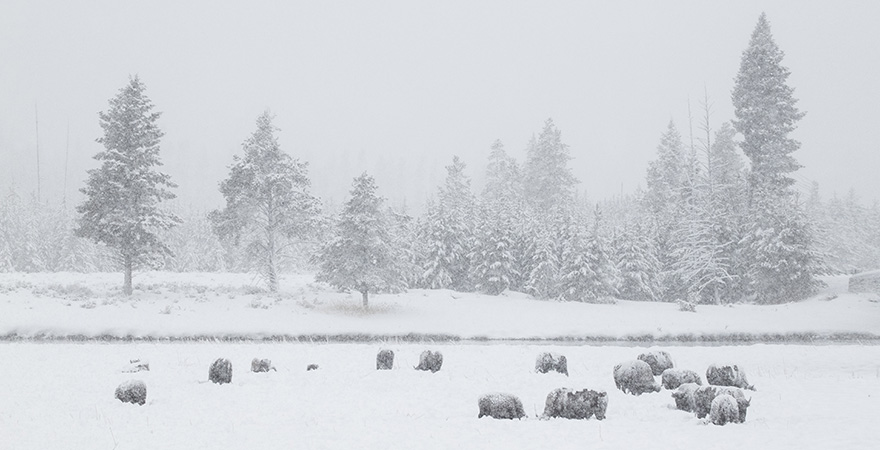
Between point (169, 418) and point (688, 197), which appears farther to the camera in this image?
point (688, 197)

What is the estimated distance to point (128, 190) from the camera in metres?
31.4

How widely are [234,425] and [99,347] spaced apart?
43.0ft

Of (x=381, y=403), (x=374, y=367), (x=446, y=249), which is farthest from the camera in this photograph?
(x=446, y=249)

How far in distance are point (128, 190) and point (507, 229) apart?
892 inches

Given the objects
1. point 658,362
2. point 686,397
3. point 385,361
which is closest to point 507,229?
point 658,362

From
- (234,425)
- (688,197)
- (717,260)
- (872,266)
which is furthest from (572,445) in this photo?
(872,266)

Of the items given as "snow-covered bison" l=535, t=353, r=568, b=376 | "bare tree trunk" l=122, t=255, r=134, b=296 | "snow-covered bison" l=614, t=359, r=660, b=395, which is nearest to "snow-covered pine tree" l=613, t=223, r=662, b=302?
"snow-covered bison" l=535, t=353, r=568, b=376

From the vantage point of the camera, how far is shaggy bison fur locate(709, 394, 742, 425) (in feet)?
34.4

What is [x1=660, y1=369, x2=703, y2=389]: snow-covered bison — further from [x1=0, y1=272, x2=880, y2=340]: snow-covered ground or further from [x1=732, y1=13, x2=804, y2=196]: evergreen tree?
[x1=732, y1=13, x2=804, y2=196]: evergreen tree

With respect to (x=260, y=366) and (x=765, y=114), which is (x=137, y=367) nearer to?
(x=260, y=366)

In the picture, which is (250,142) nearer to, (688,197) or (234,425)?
(234,425)

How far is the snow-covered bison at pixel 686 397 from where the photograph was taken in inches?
468

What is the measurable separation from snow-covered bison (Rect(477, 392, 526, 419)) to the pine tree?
25419mm

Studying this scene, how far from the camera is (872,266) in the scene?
61.8 meters
